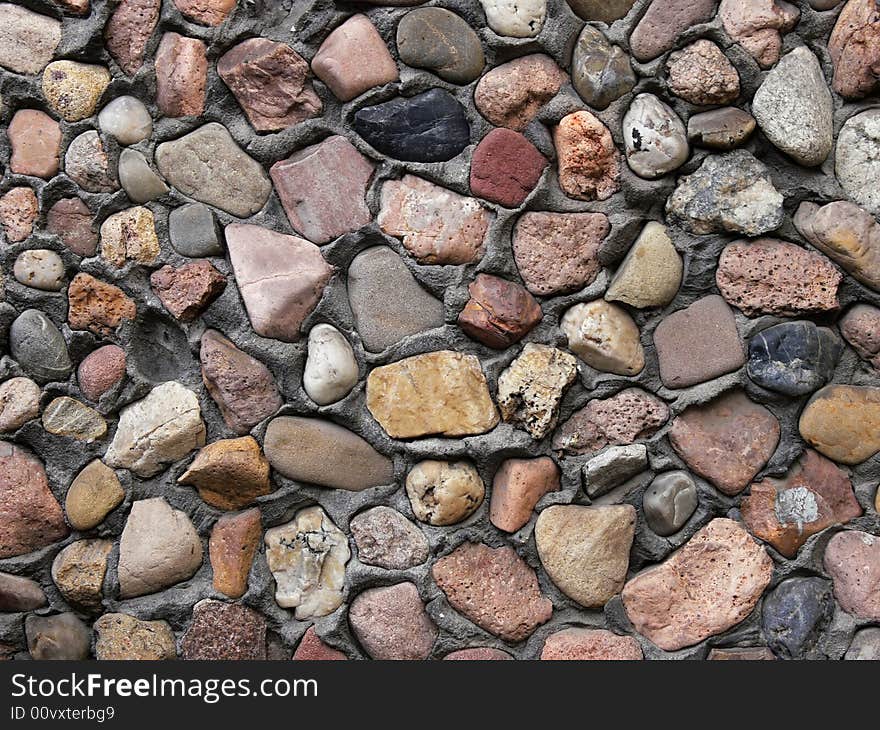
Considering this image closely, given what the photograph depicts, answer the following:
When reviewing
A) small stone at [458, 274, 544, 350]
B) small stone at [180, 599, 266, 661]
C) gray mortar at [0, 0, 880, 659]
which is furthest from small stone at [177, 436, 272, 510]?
small stone at [458, 274, 544, 350]

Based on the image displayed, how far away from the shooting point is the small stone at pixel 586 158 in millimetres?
1327

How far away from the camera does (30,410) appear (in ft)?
4.67

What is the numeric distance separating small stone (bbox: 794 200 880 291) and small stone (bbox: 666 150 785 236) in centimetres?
6

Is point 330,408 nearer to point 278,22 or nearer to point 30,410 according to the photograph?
point 30,410

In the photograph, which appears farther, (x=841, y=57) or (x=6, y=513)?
(x=6, y=513)

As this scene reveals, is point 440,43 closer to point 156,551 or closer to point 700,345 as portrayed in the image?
point 700,345

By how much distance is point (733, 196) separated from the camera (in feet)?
4.25

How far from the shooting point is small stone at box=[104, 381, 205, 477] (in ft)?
4.57

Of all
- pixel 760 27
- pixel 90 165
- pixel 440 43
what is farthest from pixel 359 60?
pixel 760 27

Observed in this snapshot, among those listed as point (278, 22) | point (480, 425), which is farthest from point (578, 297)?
point (278, 22)

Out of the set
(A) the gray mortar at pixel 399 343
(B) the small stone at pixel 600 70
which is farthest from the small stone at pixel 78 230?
(B) the small stone at pixel 600 70

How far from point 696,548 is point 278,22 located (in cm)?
98

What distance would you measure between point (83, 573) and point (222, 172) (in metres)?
0.64

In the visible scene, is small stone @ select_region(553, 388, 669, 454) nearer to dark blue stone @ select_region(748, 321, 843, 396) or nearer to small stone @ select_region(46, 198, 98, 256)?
dark blue stone @ select_region(748, 321, 843, 396)
